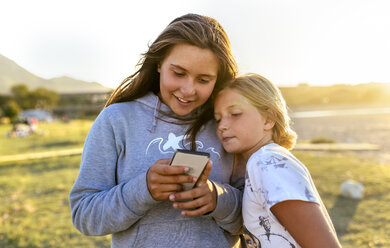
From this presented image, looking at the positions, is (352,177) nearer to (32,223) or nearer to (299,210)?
(32,223)

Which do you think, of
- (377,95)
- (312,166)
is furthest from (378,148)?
(377,95)

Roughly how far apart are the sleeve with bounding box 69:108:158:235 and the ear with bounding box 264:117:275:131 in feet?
2.39

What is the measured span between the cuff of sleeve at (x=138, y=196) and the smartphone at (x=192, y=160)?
0.57 feet

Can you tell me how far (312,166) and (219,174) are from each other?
23.1ft

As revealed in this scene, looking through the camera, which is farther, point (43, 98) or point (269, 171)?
point (43, 98)

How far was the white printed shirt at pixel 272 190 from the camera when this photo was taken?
147 centimetres

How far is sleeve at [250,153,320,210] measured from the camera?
1.46 metres

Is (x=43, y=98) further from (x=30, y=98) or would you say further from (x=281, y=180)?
(x=281, y=180)

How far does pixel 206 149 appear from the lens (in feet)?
6.12

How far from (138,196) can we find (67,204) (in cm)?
505

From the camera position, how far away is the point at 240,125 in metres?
1.86

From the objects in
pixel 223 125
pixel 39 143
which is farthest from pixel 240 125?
pixel 39 143

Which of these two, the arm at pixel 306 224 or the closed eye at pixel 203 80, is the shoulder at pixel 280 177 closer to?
the arm at pixel 306 224

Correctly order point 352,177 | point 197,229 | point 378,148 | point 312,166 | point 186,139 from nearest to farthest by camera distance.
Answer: point 197,229 < point 186,139 < point 352,177 < point 312,166 < point 378,148
